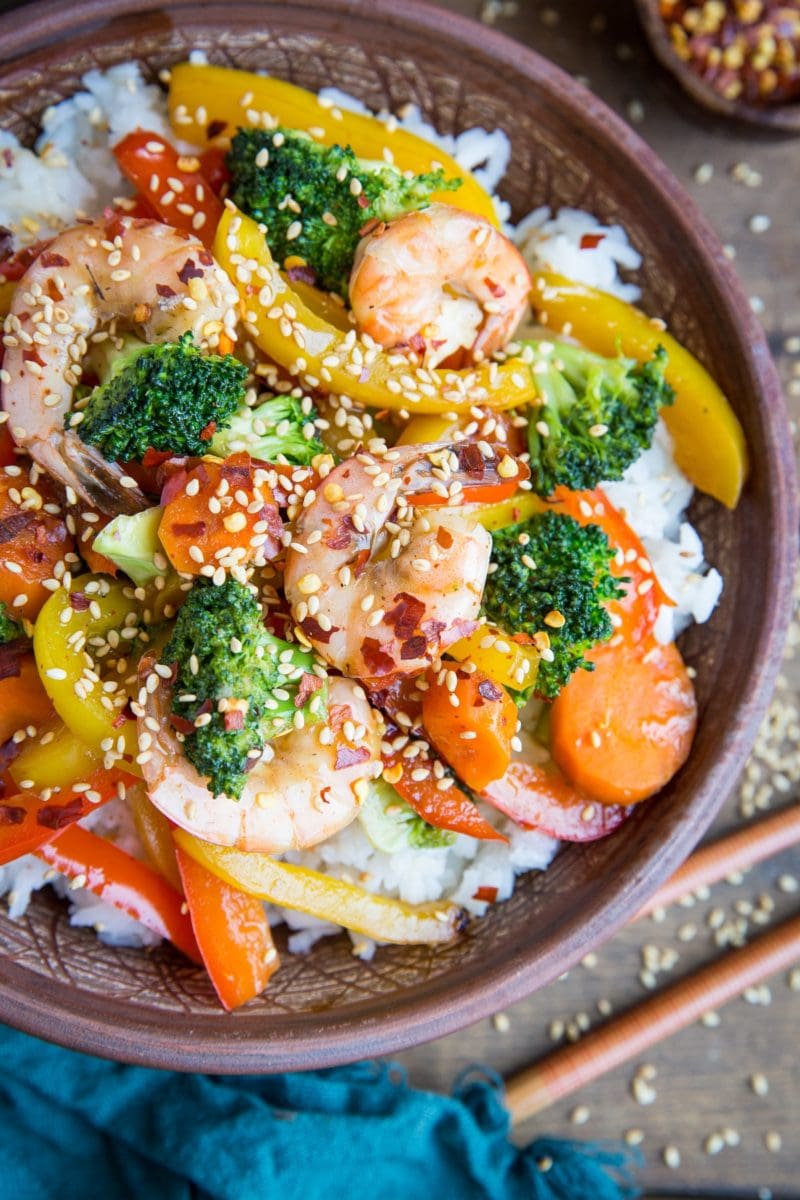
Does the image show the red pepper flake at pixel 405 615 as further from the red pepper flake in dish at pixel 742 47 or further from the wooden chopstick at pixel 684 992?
the red pepper flake in dish at pixel 742 47

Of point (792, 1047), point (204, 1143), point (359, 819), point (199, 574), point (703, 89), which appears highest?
point (703, 89)

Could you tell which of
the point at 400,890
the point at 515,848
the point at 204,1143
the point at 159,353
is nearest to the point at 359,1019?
the point at 400,890

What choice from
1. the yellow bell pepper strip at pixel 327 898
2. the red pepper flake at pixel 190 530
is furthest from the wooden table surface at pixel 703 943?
the red pepper flake at pixel 190 530

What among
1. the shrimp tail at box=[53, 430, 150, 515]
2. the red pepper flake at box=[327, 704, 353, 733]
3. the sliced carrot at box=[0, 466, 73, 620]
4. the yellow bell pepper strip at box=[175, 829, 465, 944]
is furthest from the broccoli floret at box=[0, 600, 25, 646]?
the red pepper flake at box=[327, 704, 353, 733]

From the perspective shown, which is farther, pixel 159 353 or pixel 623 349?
pixel 623 349

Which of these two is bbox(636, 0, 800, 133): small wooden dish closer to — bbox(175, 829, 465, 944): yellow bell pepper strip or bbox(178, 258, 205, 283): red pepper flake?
bbox(178, 258, 205, 283): red pepper flake

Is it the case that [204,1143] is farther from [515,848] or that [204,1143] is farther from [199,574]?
[199,574]
